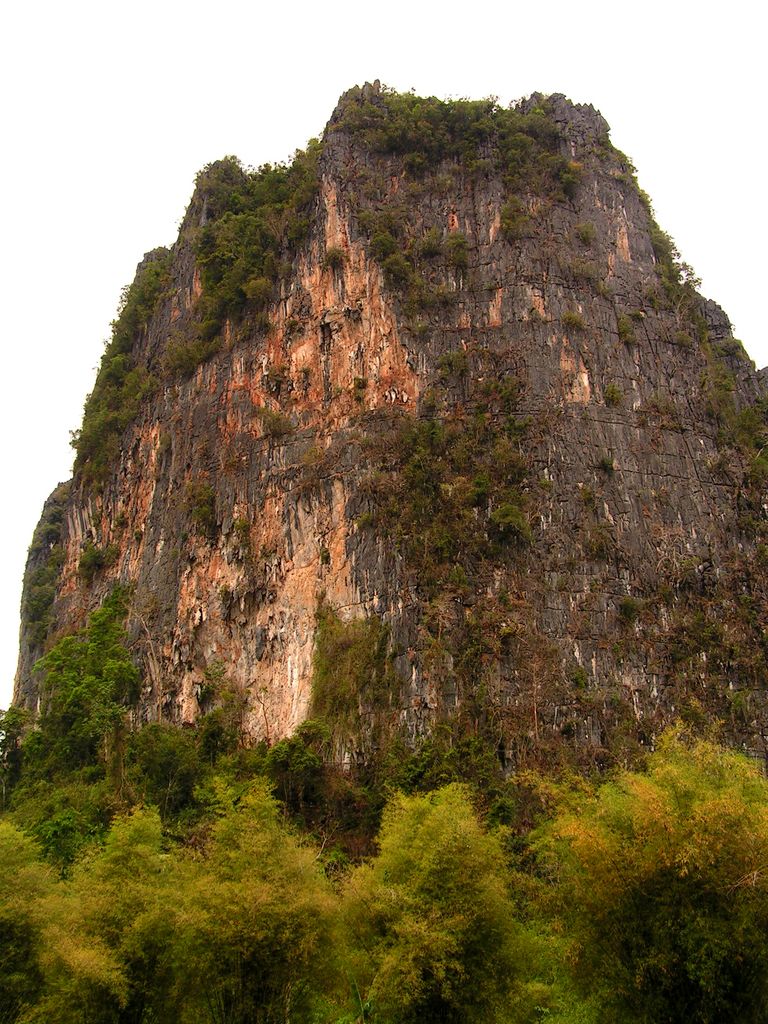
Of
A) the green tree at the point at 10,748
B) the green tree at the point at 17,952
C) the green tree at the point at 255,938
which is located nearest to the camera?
the green tree at the point at 255,938

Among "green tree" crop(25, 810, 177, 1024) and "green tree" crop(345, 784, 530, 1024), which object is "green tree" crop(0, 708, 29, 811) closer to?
"green tree" crop(25, 810, 177, 1024)

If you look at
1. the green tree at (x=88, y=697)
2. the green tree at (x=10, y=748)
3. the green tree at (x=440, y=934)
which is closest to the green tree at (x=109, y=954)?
the green tree at (x=440, y=934)

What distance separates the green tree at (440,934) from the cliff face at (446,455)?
12.2 m

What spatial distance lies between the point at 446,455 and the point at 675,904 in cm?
2221

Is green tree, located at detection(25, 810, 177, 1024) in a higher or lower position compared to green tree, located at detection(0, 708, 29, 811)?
lower

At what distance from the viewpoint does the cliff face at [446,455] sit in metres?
33.2

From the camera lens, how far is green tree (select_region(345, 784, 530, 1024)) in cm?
1727

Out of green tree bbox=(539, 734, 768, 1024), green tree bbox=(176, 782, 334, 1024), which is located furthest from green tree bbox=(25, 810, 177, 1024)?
green tree bbox=(539, 734, 768, 1024)

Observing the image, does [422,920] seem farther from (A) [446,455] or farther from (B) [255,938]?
(A) [446,455]

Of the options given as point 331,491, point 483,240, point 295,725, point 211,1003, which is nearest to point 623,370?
point 483,240

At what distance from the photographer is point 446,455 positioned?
3662cm

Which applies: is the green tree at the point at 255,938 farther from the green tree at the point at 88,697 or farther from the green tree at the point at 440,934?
the green tree at the point at 88,697

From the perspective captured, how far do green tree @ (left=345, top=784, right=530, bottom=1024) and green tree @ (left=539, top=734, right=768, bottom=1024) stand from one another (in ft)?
4.46

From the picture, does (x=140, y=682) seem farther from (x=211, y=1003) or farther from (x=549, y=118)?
(x=549, y=118)
